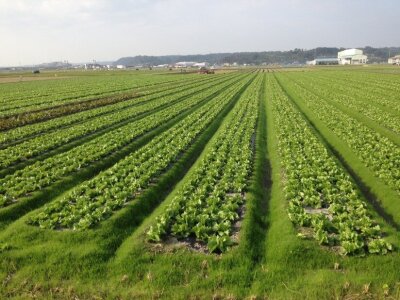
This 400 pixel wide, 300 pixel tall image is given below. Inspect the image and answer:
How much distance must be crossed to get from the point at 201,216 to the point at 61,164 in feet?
31.1

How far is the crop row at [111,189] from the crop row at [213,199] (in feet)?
5.99

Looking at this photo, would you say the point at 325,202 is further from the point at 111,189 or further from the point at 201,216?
the point at 111,189

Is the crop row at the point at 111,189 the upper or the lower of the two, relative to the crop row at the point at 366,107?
lower

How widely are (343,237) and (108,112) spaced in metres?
29.5

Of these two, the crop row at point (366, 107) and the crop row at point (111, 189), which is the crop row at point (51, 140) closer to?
the crop row at point (111, 189)

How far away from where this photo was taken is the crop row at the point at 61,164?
51.4ft

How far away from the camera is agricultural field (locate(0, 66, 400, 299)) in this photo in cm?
980

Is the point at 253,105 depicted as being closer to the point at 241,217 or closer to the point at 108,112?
the point at 108,112

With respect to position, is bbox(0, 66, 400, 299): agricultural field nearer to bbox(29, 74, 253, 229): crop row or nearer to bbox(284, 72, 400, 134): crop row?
bbox(29, 74, 253, 229): crop row

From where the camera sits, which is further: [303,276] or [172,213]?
[172,213]

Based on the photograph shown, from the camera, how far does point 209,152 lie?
20.6 metres

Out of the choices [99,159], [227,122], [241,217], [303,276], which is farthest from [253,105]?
[303,276]

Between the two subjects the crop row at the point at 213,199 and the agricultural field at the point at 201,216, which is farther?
the crop row at the point at 213,199

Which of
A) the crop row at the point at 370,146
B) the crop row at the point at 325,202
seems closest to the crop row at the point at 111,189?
the crop row at the point at 325,202
